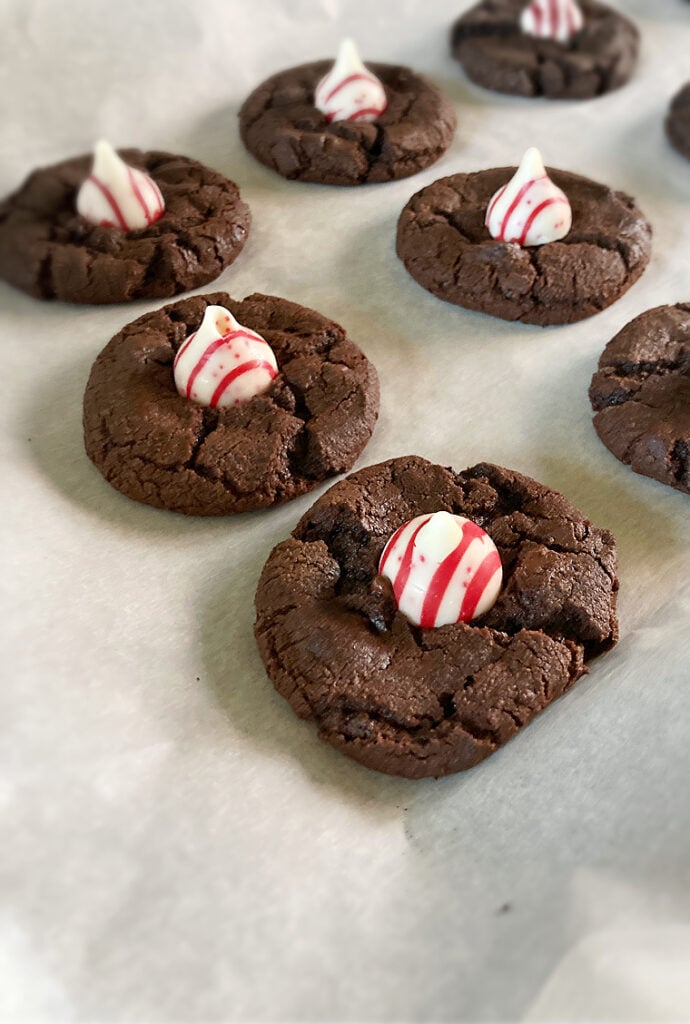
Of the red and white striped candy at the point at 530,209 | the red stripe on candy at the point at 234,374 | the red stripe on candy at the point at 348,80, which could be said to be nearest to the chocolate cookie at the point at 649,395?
the red and white striped candy at the point at 530,209

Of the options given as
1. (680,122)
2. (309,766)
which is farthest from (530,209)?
(309,766)

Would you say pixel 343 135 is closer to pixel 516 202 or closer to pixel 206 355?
pixel 516 202

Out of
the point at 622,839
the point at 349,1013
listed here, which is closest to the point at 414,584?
the point at 622,839

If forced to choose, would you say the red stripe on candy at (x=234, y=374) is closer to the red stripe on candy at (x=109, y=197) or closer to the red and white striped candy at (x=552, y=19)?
the red stripe on candy at (x=109, y=197)

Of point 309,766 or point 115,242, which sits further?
point 115,242

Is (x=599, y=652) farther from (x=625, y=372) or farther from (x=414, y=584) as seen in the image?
(x=625, y=372)

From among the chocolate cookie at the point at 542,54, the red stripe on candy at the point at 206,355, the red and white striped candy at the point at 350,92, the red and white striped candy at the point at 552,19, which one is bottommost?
the red stripe on candy at the point at 206,355
